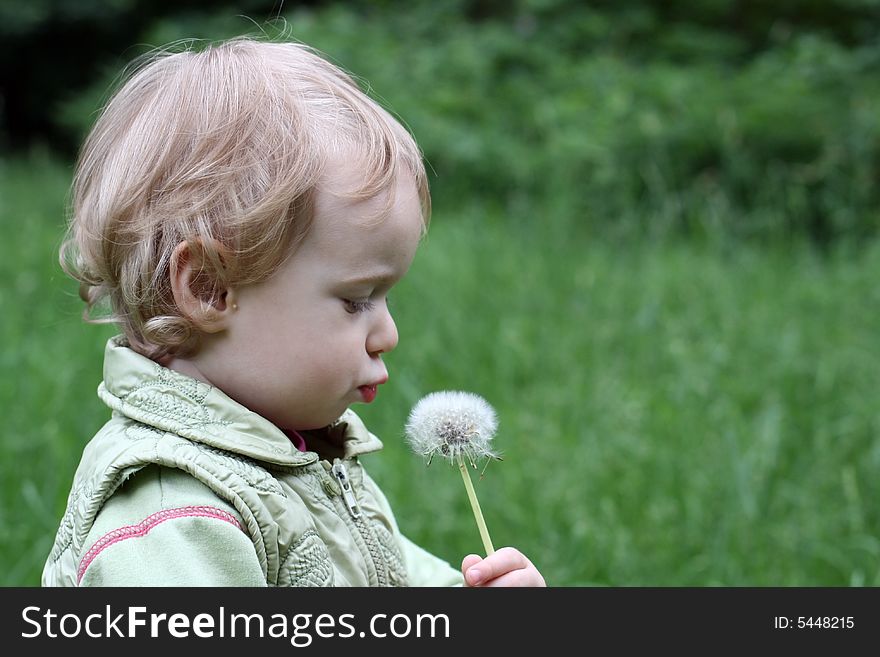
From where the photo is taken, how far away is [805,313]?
4.22 meters

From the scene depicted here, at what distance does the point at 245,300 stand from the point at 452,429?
0.31m

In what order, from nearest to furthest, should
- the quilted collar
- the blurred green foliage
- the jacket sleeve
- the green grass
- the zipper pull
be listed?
the jacket sleeve → the quilted collar → the zipper pull → the green grass → the blurred green foliage

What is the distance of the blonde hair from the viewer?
54.5 inches

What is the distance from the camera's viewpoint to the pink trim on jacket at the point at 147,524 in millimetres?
1271

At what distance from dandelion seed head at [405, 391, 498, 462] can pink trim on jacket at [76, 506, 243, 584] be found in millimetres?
282

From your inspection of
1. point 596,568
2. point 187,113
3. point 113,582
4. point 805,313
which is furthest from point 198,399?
point 805,313

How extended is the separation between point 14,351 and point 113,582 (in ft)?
8.58

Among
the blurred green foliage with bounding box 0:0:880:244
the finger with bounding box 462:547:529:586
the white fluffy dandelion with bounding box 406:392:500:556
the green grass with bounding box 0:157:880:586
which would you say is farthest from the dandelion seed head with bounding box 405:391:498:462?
the blurred green foliage with bounding box 0:0:880:244

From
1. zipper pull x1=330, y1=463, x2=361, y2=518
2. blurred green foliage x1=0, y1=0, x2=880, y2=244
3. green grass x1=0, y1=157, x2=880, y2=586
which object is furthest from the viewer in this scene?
blurred green foliage x1=0, y1=0, x2=880, y2=244

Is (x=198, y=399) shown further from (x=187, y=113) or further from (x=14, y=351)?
(x=14, y=351)

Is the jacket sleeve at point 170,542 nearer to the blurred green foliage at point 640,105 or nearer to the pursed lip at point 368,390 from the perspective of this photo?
the pursed lip at point 368,390

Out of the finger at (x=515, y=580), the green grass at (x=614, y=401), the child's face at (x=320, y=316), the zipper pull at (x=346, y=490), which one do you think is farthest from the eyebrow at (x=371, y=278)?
the green grass at (x=614, y=401)

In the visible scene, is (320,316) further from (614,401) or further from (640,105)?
(640,105)

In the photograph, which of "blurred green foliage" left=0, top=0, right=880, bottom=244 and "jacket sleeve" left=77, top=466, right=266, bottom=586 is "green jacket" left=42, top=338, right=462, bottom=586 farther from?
"blurred green foliage" left=0, top=0, right=880, bottom=244
